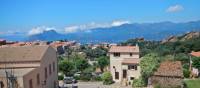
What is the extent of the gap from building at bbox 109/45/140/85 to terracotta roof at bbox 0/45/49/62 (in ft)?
48.6

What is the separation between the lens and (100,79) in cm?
5700

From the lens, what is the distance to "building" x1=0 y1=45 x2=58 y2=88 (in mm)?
33500

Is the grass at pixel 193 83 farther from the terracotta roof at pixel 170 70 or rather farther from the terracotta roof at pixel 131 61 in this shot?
the terracotta roof at pixel 131 61

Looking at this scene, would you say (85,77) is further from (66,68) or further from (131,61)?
(131,61)

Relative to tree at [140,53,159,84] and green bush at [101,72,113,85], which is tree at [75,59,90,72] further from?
tree at [140,53,159,84]

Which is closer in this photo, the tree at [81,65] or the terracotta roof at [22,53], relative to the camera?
the terracotta roof at [22,53]

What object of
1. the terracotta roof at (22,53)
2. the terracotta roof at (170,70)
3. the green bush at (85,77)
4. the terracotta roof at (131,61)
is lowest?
the green bush at (85,77)

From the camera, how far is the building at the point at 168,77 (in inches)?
1743

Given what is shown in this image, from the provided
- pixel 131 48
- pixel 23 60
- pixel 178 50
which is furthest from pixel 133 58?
pixel 178 50

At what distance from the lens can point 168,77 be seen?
44.8m

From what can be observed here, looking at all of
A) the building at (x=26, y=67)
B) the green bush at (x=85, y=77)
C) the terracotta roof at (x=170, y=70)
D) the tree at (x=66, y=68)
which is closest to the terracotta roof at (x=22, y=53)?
the building at (x=26, y=67)

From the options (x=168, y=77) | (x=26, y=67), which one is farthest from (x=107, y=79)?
(x=26, y=67)

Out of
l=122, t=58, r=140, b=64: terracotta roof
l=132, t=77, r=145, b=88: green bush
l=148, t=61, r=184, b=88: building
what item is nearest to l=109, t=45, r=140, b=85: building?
l=122, t=58, r=140, b=64: terracotta roof

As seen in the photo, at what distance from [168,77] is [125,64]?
33.8 ft
